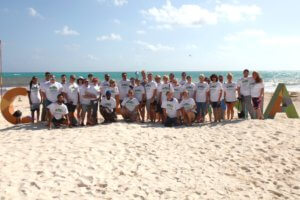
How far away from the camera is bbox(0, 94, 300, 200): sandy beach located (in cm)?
542

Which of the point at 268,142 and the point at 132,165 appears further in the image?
the point at 268,142

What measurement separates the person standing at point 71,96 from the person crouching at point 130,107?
1.41m

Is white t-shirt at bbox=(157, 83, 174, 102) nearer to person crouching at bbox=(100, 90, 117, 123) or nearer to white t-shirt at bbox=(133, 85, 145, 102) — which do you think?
white t-shirt at bbox=(133, 85, 145, 102)

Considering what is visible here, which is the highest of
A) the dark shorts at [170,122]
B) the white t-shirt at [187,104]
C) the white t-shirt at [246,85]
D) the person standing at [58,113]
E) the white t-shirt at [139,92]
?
the white t-shirt at [246,85]

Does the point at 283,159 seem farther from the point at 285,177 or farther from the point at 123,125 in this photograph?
the point at 123,125

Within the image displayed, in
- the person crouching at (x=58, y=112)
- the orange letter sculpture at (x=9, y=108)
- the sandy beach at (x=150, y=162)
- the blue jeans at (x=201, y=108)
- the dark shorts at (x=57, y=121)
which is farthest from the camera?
the orange letter sculpture at (x=9, y=108)

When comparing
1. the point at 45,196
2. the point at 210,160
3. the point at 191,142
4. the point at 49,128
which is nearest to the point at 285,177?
the point at 210,160

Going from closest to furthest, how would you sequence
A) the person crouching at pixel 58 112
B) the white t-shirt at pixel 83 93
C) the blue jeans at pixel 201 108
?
1. the person crouching at pixel 58 112
2. the white t-shirt at pixel 83 93
3. the blue jeans at pixel 201 108

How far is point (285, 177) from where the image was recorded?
20.2 feet

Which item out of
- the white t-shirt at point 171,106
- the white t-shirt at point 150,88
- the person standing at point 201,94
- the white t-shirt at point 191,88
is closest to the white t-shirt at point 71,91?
the white t-shirt at point 150,88

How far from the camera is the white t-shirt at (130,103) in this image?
9531 millimetres

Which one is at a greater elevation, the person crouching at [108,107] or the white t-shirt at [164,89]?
the white t-shirt at [164,89]

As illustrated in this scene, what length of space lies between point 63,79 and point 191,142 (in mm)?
4195

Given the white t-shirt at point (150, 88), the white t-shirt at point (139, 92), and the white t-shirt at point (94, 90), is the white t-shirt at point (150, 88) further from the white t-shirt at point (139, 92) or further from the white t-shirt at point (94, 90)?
the white t-shirt at point (94, 90)
